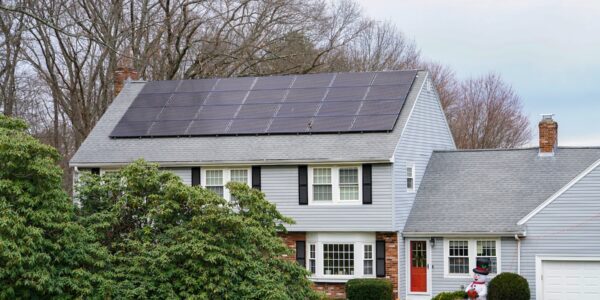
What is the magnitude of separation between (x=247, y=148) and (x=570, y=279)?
36.0 feet

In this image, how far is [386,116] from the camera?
1276 inches

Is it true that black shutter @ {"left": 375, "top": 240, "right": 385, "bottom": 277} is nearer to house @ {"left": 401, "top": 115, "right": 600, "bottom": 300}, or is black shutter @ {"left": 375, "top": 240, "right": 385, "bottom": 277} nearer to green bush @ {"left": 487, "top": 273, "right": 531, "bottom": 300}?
house @ {"left": 401, "top": 115, "right": 600, "bottom": 300}

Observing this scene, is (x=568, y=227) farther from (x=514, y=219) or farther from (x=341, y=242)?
(x=341, y=242)

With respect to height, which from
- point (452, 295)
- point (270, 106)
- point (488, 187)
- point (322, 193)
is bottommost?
point (452, 295)

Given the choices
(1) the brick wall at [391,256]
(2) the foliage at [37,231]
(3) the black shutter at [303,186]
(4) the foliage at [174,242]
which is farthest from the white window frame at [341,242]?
(2) the foliage at [37,231]

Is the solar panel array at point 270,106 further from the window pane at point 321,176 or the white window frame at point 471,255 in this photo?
the white window frame at point 471,255

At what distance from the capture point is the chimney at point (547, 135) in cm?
3338

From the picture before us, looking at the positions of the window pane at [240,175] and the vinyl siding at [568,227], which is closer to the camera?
the vinyl siding at [568,227]

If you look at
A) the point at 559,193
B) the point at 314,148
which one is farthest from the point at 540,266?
the point at 314,148

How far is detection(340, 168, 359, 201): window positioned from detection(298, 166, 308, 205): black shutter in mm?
1164

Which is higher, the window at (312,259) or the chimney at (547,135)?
the chimney at (547,135)

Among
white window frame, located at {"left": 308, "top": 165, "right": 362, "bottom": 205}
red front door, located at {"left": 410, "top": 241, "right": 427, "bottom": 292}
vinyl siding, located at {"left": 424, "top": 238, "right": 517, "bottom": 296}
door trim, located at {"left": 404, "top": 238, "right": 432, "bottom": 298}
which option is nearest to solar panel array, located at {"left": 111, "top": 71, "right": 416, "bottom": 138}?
white window frame, located at {"left": 308, "top": 165, "right": 362, "bottom": 205}

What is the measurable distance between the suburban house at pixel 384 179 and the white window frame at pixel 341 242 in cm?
3

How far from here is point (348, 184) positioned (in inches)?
1254
